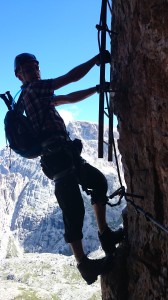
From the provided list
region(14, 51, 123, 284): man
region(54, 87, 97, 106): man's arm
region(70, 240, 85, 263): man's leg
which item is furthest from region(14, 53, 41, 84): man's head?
region(70, 240, 85, 263): man's leg

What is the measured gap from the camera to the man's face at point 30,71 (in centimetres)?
1031

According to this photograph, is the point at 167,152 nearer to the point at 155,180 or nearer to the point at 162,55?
the point at 155,180

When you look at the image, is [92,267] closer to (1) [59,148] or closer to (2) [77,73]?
(1) [59,148]

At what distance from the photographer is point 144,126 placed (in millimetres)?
9188

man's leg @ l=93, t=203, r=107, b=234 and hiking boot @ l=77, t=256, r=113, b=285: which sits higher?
man's leg @ l=93, t=203, r=107, b=234

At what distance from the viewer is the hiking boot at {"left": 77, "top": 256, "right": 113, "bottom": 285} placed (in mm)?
10383

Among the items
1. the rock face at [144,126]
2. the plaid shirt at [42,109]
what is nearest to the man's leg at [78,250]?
the rock face at [144,126]

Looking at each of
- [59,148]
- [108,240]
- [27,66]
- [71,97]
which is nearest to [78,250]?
[108,240]

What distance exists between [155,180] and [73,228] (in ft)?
9.33

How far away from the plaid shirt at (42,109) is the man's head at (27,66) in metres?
0.31

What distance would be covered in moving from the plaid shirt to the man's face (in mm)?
272

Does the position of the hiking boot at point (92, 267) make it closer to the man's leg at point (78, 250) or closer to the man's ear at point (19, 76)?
the man's leg at point (78, 250)

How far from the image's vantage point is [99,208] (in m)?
11.1

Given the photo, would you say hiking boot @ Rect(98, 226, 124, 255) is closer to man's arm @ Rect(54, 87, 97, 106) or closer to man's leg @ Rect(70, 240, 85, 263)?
man's leg @ Rect(70, 240, 85, 263)
